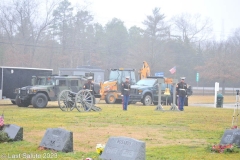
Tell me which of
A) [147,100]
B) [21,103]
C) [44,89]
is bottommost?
[21,103]

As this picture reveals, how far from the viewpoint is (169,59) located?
5819 cm

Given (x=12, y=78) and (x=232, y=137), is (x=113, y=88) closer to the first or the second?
(x=12, y=78)

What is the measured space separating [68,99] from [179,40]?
145 feet

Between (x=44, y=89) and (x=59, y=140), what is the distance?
48.5ft

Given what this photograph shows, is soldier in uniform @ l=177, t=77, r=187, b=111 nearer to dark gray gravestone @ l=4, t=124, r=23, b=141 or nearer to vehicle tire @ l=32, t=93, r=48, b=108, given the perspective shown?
vehicle tire @ l=32, t=93, r=48, b=108

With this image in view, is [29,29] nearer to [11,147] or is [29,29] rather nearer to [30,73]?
[30,73]

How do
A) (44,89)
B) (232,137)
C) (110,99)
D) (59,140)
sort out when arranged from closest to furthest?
(59,140) → (232,137) → (44,89) → (110,99)

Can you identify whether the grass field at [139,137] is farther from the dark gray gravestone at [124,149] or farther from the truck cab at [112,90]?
the truck cab at [112,90]

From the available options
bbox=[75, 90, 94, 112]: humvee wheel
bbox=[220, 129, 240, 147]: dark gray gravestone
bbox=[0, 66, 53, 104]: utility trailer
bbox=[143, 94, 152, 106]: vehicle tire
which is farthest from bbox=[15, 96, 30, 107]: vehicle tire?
bbox=[220, 129, 240, 147]: dark gray gravestone

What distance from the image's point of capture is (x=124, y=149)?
7180 millimetres

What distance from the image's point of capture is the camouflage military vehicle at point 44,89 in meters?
23.0

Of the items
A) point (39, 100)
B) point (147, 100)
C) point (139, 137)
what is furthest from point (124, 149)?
point (147, 100)

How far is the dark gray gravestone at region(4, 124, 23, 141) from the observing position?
9969 millimetres

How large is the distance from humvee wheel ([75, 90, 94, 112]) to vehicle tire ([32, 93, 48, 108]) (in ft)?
11.7
